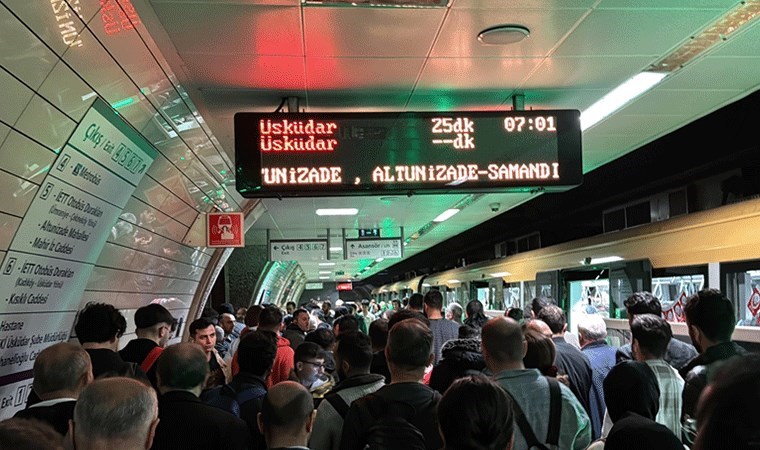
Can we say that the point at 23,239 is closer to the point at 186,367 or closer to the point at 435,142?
the point at 186,367

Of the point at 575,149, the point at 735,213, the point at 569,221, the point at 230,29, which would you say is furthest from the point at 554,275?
the point at 230,29

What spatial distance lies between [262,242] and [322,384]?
12.5 m

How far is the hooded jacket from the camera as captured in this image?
4.31m

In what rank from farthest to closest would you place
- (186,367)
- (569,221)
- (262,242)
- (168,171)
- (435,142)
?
(262,242) → (569,221) → (168,171) → (435,142) → (186,367)

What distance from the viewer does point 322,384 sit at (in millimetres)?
4980

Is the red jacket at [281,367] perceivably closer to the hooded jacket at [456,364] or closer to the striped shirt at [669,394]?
the hooded jacket at [456,364]

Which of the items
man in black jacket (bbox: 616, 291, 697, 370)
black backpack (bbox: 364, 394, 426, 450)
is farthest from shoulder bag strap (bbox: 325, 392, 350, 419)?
man in black jacket (bbox: 616, 291, 697, 370)

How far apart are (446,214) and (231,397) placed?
411 inches

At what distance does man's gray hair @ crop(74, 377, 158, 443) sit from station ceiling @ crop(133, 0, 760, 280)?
259 centimetres

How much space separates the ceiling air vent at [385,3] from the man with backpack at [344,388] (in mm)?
1905

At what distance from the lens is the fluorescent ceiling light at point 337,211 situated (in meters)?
13.0

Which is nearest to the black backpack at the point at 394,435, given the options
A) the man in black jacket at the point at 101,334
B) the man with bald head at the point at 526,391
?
the man with bald head at the point at 526,391

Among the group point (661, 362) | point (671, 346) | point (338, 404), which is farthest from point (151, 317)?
point (671, 346)

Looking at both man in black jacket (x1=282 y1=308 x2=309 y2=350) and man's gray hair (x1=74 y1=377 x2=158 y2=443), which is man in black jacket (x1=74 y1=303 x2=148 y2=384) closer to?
man's gray hair (x1=74 y1=377 x2=158 y2=443)
